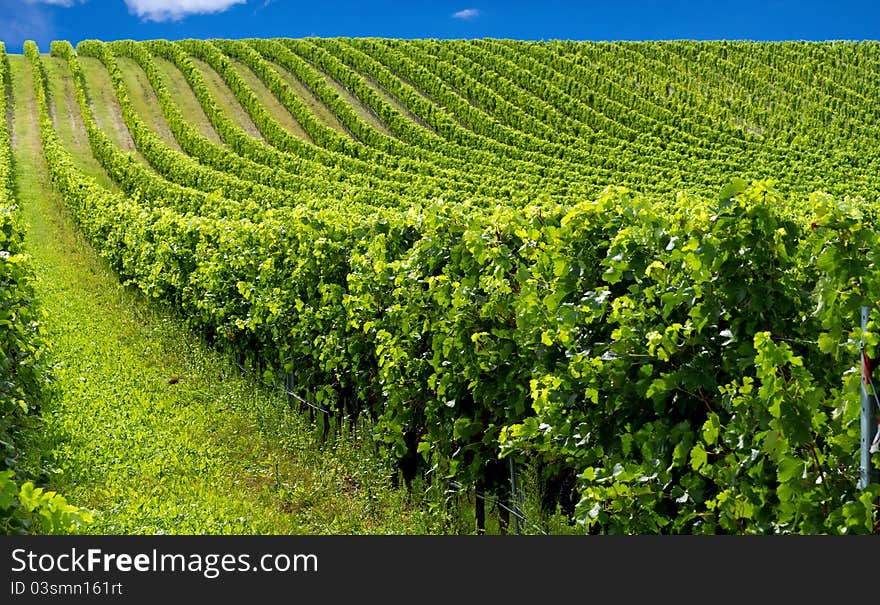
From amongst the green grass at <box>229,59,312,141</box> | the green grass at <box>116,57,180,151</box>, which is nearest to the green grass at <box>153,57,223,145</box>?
the green grass at <box>116,57,180,151</box>

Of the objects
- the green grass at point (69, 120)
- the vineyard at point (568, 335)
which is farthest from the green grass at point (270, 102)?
the vineyard at point (568, 335)

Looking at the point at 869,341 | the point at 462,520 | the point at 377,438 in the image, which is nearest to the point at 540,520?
the point at 462,520

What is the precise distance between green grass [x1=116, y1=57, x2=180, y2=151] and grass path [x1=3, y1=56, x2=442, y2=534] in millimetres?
45803

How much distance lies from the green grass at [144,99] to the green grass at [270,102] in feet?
23.7

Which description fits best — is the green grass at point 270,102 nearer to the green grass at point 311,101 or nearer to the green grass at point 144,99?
the green grass at point 311,101

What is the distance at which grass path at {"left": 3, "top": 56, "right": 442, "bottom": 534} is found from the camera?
7465mm

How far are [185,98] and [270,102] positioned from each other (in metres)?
6.70

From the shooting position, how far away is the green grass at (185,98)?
5972cm

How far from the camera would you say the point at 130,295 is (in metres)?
20.4

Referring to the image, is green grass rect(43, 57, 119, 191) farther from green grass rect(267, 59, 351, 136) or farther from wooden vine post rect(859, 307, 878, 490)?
wooden vine post rect(859, 307, 878, 490)

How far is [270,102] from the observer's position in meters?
66.0

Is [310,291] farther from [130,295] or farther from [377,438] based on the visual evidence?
[130,295]

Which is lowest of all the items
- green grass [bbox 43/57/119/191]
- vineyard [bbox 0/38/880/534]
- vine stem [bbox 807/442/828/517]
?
vine stem [bbox 807/442/828/517]

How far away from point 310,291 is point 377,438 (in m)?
2.60
